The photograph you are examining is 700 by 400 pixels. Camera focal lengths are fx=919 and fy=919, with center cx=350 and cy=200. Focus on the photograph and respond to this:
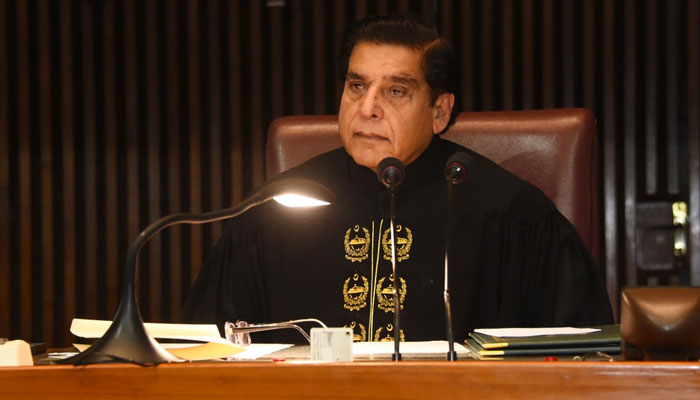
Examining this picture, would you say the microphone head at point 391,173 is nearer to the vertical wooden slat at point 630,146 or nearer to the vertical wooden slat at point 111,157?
the vertical wooden slat at point 630,146

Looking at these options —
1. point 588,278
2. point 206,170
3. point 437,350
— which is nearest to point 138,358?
point 437,350

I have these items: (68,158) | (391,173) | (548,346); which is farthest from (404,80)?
(68,158)

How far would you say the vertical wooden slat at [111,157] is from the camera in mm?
4289

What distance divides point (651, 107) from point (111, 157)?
8.08 feet

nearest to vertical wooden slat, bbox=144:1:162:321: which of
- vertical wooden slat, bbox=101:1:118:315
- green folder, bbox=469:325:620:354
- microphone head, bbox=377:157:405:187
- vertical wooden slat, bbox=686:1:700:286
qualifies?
vertical wooden slat, bbox=101:1:118:315

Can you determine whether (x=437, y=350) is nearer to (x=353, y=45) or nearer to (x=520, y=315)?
(x=520, y=315)

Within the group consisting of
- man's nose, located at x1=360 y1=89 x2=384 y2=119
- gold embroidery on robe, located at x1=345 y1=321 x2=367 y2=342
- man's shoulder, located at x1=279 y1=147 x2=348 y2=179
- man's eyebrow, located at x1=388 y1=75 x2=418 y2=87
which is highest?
man's eyebrow, located at x1=388 y1=75 x2=418 y2=87

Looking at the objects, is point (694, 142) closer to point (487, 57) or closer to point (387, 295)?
point (487, 57)

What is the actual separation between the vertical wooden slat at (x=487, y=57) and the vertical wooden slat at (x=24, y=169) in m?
2.13

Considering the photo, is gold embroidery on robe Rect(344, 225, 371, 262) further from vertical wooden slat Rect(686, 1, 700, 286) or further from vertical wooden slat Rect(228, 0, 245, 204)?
vertical wooden slat Rect(686, 1, 700, 286)

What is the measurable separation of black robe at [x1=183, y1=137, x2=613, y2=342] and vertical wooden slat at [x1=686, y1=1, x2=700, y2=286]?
1.59 metres

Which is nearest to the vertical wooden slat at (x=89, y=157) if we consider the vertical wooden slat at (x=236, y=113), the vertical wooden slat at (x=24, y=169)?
the vertical wooden slat at (x=24, y=169)

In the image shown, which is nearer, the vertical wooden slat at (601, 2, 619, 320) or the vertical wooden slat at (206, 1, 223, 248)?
the vertical wooden slat at (601, 2, 619, 320)

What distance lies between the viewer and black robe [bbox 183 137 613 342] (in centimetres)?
258
